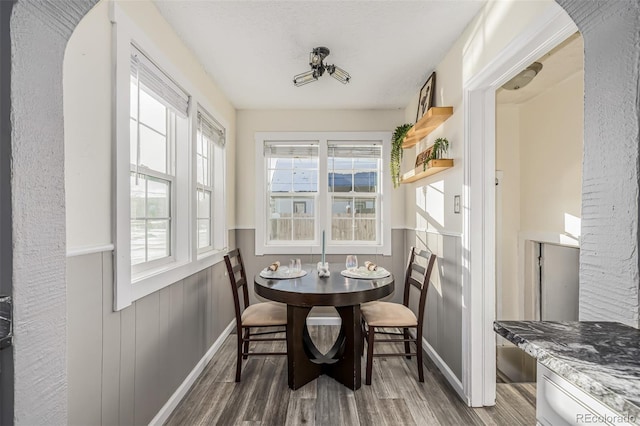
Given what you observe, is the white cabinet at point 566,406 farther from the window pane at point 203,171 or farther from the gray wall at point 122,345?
the window pane at point 203,171

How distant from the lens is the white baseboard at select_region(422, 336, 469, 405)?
2.16 m

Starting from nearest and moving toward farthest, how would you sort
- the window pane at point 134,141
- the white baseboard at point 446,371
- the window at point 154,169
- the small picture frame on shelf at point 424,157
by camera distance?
1. the window at point 154,169
2. the window pane at point 134,141
3. the white baseboard at point 446,371
4. the small picture frame on shelf at point 424,157

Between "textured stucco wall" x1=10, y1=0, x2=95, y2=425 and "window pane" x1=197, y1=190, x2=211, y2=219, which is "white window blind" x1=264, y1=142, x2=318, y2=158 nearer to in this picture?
"window pane" x1=197, y1=190, x2=211, y2=219

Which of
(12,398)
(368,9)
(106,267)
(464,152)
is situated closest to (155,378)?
(106,267)

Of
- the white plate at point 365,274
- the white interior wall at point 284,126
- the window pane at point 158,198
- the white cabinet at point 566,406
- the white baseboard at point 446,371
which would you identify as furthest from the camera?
the white interior wall at point 284,126

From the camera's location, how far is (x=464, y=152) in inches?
82.7

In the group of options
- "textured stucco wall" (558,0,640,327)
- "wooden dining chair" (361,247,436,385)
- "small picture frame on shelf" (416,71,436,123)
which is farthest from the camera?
"small picture frame on shelf" (416,71,436,123)

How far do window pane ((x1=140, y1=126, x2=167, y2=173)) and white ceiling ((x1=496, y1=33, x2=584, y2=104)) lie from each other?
2627 millimetres

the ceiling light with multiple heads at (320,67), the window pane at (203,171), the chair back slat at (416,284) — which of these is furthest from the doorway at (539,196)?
the window pane at (203,171)

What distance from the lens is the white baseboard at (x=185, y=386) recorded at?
1854 millimetres

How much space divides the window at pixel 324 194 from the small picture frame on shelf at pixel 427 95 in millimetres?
749

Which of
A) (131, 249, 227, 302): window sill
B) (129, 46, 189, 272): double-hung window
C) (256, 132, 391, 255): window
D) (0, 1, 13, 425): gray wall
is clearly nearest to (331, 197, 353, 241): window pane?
(256, 132, 391, 255): window

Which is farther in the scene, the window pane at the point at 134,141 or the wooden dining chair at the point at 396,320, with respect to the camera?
the wooden dining chair at the point at 396,320

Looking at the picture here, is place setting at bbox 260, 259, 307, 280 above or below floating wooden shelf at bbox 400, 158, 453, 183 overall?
below
